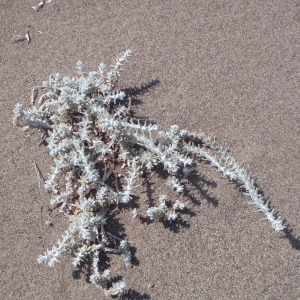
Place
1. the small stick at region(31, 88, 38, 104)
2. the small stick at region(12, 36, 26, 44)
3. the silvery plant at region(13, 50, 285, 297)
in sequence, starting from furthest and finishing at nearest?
the small stick at region(12, 36, 26, 44) → the small stick at region(31, 88, 38, 104) → the silvery plant at region(13, 50, 285, 297)

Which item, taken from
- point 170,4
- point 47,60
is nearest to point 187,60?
point 170,4

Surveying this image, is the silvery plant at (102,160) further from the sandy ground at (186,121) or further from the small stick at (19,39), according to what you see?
the small stick at (19,39)

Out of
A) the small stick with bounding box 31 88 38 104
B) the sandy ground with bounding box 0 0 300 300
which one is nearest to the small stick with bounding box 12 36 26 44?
the sandy ground with bounding box 0 0 300 300

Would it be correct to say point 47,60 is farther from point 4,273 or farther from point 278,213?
point 278,213

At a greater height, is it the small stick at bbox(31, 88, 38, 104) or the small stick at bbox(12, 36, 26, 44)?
the small stick at bbox(12, 36, 26, 44)

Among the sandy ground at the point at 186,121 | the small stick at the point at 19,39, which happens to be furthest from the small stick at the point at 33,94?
the small stick at the point at 19,39

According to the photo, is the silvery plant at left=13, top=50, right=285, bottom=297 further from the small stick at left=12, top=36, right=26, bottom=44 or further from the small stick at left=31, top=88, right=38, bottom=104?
the small stick at left=12, top=36, right=26, bottom=44

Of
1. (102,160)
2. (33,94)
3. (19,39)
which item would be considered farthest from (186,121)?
(19,39)
